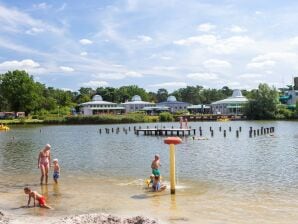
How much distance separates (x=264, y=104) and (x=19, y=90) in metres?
75.3

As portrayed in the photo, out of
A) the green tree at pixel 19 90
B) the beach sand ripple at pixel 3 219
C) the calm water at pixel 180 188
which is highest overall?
the green tree at pixel 19 90

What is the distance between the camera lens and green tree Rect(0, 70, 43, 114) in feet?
452

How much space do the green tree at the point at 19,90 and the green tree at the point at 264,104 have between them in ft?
223

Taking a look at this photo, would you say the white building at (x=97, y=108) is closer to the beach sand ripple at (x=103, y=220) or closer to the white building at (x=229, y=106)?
the white building at (x=229, y=106)

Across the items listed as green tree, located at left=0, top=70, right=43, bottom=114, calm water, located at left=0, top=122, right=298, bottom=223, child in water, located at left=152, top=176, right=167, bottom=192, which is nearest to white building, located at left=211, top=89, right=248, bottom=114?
green tree, located at left=0, top=70, right=43, bottom=114

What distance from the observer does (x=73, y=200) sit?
64.1 ft

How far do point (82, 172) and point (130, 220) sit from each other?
1650 cm

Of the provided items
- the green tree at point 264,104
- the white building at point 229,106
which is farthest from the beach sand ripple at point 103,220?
the white building at point 229,106

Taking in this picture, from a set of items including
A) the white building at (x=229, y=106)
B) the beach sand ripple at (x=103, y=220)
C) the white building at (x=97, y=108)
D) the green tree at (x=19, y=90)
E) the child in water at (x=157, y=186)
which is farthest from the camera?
the white building at (x=97, y=108)

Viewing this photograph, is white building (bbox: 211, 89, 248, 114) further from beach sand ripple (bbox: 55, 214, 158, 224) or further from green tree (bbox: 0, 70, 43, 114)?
beach sand ripple (bbox: 55, 214, 158, 224)

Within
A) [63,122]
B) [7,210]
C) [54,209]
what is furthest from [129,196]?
[63,122]

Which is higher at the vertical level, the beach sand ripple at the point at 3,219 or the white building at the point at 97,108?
the white building at the point at 97,108

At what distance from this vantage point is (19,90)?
138 meters

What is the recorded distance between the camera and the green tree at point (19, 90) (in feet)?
452
